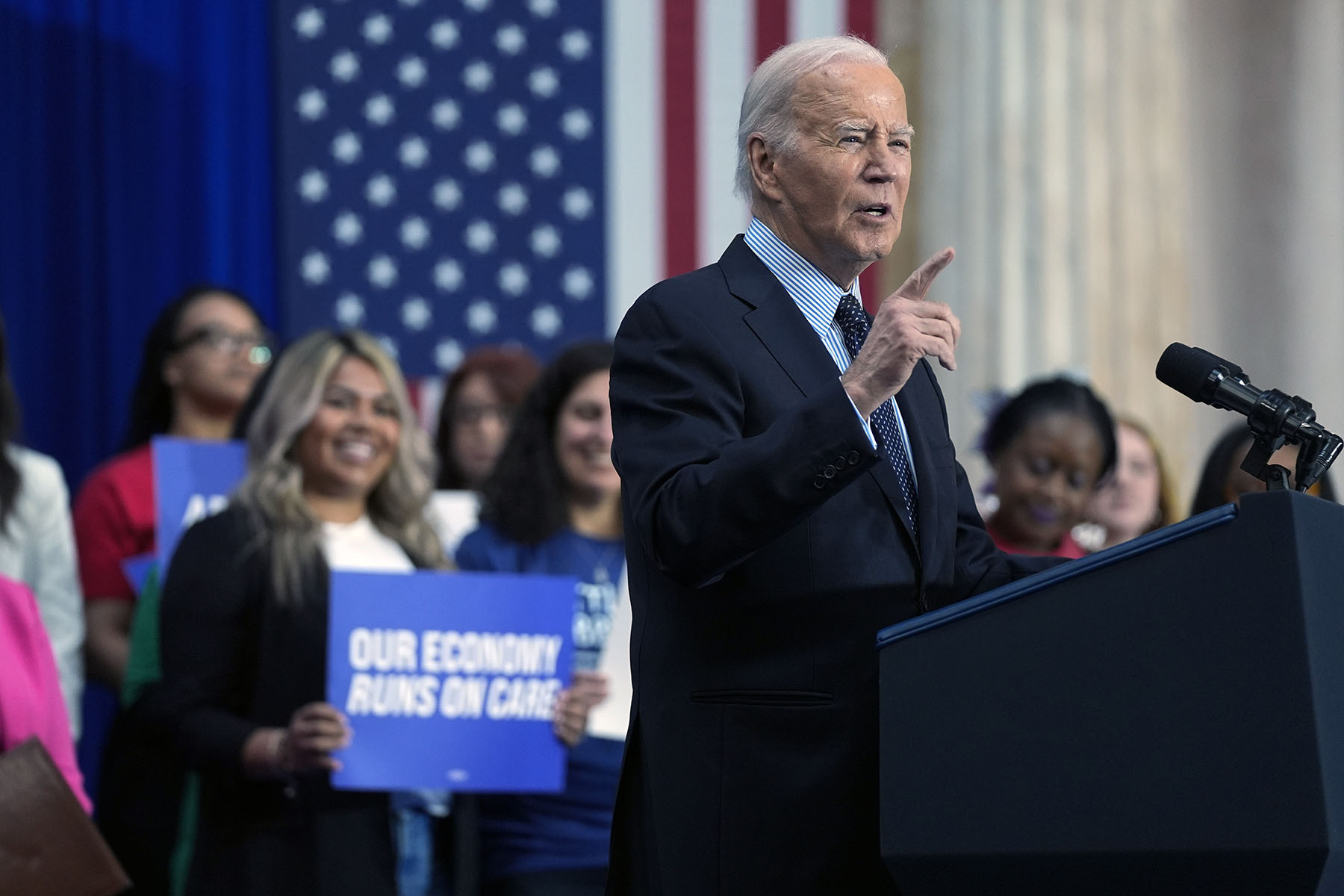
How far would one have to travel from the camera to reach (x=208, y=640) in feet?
11.4

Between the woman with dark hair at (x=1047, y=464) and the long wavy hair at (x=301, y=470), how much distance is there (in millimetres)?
1470

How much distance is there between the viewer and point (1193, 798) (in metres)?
1.56

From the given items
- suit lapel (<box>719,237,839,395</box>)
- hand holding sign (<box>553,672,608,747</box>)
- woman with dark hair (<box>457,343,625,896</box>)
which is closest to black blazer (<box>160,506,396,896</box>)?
woman with dark hair (<box>457,343,625,896</box>)

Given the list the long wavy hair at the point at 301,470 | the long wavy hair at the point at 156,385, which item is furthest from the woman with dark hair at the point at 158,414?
the long wavy hair at the point at 301,470

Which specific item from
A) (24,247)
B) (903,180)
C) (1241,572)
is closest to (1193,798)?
(1241,572)

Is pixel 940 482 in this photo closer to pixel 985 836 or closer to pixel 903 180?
pixel 903 180

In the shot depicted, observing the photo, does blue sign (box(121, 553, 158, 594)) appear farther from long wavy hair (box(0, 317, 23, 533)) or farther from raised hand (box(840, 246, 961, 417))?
Result: raised hand (box(840, 246, 961, 417))

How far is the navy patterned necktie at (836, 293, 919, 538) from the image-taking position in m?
2.10

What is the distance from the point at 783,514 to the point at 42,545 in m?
2.99

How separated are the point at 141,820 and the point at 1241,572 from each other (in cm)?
339

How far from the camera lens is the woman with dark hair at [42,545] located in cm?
416

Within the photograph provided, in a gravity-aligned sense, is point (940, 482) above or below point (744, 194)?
below

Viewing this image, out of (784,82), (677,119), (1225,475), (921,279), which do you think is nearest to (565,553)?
(1225,475)

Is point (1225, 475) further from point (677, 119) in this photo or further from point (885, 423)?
point (677, 119)
